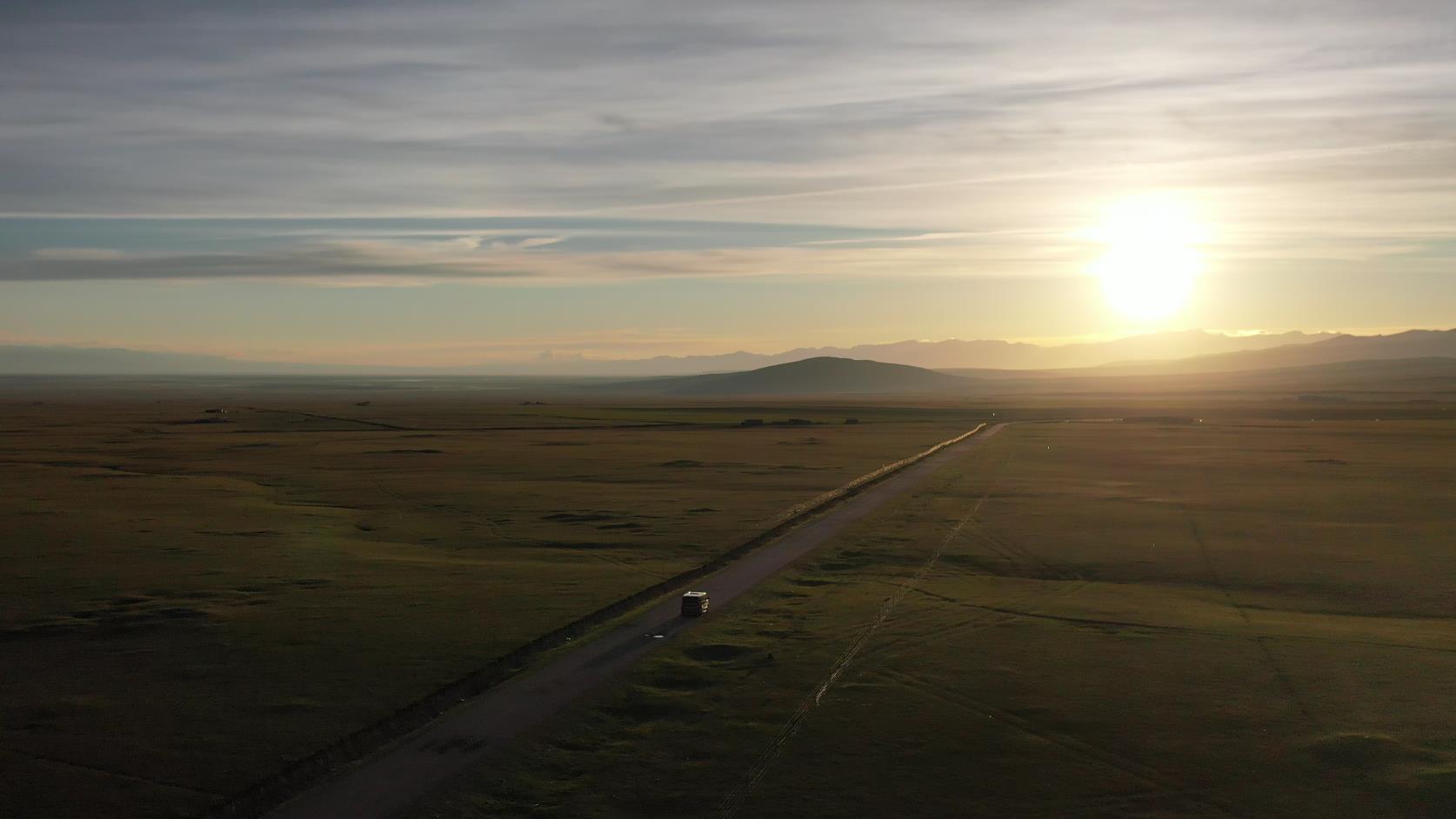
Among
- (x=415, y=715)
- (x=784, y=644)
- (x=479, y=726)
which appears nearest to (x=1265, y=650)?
(x=784, y=644)

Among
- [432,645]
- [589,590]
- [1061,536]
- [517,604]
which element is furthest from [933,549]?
[432,645]

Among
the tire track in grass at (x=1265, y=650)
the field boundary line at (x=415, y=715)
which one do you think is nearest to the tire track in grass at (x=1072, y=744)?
the tire track in grass at (x=1265, y=650)

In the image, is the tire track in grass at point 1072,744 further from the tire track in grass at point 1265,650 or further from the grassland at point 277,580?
the grassland at point 277,580

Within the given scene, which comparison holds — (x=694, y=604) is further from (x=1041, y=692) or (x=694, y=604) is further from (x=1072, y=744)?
(x=1072, y=744)

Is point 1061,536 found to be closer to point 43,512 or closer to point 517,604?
point 517,604

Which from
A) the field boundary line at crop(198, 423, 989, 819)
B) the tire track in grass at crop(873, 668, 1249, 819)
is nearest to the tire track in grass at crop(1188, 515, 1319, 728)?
the tire track in grass at crop(873, 668, 1249, 819)
